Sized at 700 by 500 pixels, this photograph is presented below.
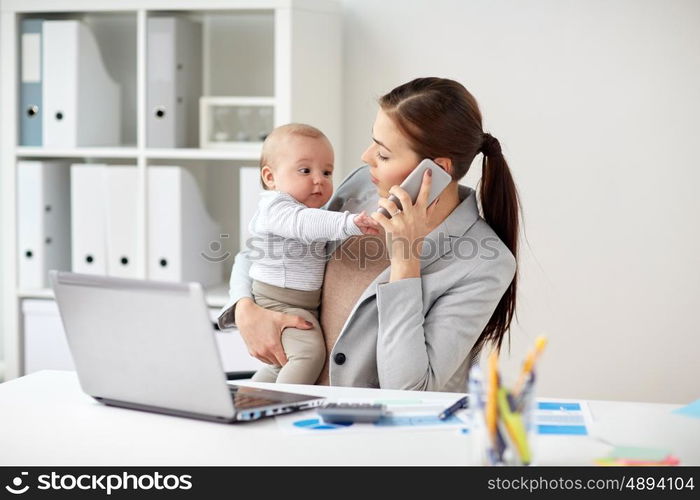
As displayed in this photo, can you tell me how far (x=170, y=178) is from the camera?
3223 millimetres

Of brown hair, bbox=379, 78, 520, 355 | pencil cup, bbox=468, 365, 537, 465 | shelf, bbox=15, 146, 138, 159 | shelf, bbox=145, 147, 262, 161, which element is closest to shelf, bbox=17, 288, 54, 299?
shelf, bbox=15, 146, 138, 159

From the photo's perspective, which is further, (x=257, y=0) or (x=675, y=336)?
(x=675, y=336)

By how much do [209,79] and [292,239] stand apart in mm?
1584

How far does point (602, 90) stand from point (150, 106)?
1598 millimetres

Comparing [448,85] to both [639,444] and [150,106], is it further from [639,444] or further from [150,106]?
[150,106]

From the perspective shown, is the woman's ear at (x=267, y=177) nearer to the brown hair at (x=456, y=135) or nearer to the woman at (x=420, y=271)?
the woman at (x=420, y=271)

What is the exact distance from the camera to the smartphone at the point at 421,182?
1896 mm

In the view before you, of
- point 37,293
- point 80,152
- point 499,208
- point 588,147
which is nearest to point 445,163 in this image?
point 499,208

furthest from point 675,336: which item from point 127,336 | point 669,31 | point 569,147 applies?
point 127,336

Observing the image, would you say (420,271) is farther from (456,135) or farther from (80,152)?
(80,152)

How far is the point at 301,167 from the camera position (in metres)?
2.15

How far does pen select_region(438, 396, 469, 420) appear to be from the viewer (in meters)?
1.47

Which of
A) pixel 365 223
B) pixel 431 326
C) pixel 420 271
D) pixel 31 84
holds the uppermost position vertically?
pixel 31 84
